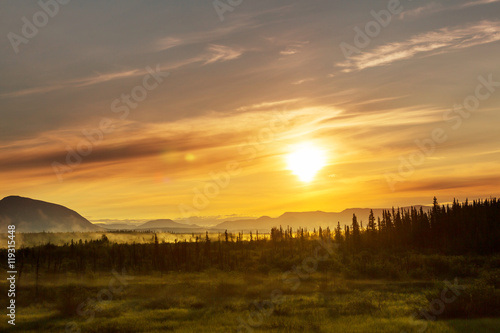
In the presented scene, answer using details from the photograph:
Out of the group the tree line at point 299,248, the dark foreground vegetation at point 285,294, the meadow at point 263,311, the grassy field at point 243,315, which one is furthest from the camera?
the tree line at point 299,248

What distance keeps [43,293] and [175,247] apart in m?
106

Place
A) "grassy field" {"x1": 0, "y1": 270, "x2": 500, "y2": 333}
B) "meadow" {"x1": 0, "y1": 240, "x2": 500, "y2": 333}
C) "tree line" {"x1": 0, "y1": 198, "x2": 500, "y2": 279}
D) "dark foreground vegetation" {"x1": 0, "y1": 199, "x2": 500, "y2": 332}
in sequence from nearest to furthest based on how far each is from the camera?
"grassy field" {"x1": 0, "y1": 270, "x2": 500, "y2": 333}, "meadow" {"x1": 0, "y1": 240, "x2": 500, "y2": 333}, "dark foreground vegetation" {"x1": 0, "y1": 199, "x2": 500, "y2": 332}, "tree line" {"x1": 0, "y1": 198, "x2": 500, "y2": 279}

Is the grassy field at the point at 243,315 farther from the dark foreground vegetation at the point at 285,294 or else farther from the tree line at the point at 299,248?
the tree line at the point at 299,248

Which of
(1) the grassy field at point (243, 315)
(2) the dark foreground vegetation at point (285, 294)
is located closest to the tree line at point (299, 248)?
(2) the dark foreground vegetation at point (285, 294)

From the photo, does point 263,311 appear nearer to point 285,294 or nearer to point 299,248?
point 285,294

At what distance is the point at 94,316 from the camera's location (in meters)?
50.0

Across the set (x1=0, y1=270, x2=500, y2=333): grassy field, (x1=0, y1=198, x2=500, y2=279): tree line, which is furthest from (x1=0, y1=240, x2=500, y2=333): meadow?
(x1=0, y1=198, x2=500, y2=279): tree line

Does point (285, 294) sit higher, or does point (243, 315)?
point (243, 315)

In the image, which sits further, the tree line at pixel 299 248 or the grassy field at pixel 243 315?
the tree line at pixel 299 248

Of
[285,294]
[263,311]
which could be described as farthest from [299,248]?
[263,311]

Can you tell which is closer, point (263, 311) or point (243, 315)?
point (243, 315)

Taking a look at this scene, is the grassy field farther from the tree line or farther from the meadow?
the tree line

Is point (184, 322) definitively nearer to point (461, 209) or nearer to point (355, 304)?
point (355, 304)

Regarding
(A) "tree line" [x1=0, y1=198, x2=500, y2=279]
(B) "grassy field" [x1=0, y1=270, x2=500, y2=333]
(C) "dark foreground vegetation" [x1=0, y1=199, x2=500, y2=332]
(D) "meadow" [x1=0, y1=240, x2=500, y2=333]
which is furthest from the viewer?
(A) "tree line" [x1=0, y1=198, x2=500, y2=279]
